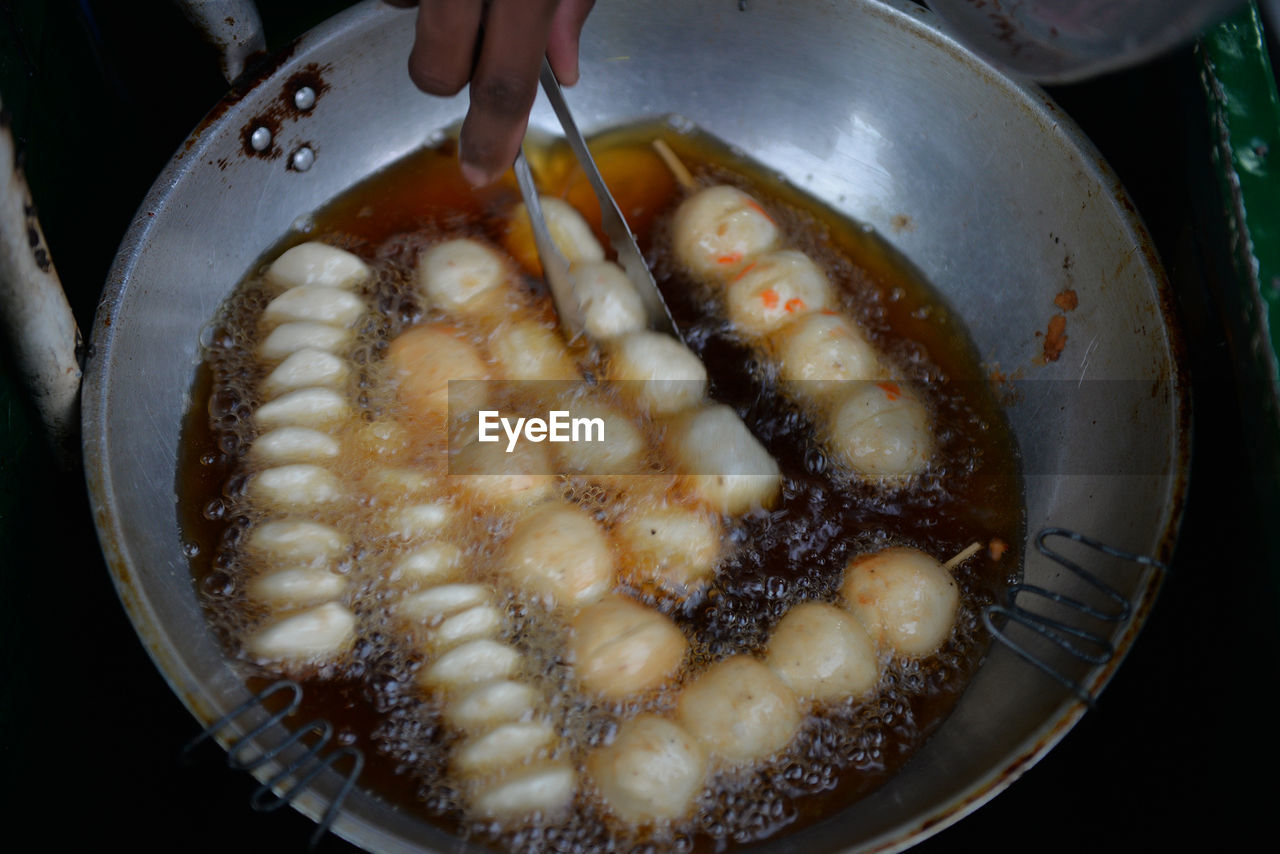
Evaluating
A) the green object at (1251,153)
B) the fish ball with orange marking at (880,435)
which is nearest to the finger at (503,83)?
the fish ball with orange marking at (880,435)

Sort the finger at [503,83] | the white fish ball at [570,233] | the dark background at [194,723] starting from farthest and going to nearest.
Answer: the white fish ball at [570,233] < the dark background at [194,723] < the finger at [503,83]

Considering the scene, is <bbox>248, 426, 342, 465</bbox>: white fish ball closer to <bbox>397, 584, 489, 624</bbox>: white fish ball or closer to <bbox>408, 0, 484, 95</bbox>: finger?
<bbox>397, 584, 489, 624</bbox>: white fish ball

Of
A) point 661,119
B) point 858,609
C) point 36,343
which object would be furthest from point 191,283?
point 858,609

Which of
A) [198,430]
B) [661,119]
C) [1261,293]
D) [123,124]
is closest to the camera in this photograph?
[1261,293]

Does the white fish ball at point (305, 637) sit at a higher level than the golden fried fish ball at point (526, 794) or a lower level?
higher

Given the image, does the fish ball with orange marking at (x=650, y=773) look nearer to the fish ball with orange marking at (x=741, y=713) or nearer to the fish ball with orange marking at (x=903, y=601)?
the fish ball with orange marking at (x=741, y=713)

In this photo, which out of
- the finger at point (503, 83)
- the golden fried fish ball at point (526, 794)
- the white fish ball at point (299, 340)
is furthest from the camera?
the white fish ball at point (299, 340)

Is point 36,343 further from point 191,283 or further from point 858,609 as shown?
point 858,609
